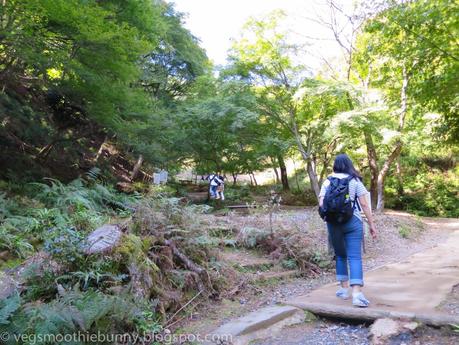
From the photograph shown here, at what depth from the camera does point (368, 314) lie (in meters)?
3.75

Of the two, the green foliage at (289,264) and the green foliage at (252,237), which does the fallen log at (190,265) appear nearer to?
the green foliage at (289,264)

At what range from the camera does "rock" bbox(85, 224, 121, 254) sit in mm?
3750

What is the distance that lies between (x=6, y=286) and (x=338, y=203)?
337 centimetres

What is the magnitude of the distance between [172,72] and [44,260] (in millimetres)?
19001

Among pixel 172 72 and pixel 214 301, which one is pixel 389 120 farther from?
pixel 172 72

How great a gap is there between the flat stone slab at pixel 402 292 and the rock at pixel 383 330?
0.12 meters

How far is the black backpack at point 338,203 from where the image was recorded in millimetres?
4098

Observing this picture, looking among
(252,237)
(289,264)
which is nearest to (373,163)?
(252,237)

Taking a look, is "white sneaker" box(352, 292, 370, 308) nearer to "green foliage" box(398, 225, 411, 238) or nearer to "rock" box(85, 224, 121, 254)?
"rock" box(85, 224, 121, 254)

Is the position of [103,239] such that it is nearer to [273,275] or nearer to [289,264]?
[273,275]

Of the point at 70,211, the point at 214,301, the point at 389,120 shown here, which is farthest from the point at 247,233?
the point at 389,120

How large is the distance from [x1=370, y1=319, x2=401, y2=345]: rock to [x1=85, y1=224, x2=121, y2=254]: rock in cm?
256

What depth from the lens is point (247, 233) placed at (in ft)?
21.7

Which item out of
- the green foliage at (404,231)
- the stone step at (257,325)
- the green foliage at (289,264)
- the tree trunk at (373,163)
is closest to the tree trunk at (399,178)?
the tree trunk at (373,163)
